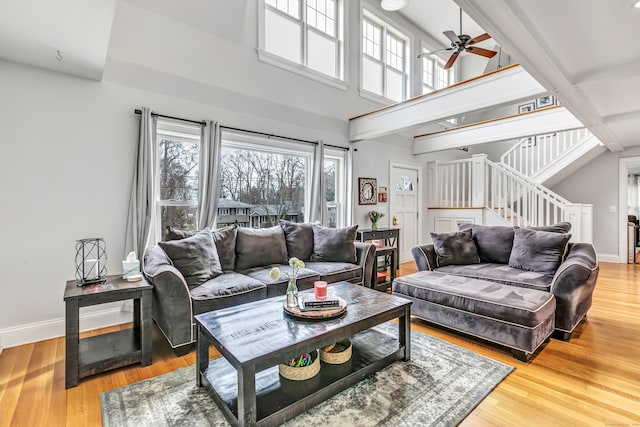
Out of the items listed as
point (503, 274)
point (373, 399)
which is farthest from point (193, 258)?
point (503, 274)

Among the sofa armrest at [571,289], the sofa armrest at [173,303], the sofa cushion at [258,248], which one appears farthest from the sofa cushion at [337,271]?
the sofa armrest at [571,289]

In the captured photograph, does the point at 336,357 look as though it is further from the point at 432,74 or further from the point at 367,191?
the point at 432,74

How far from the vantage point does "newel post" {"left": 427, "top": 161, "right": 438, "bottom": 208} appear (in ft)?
22.1

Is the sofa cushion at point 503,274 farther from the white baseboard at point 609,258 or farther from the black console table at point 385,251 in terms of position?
the white baseboard at point 609,258

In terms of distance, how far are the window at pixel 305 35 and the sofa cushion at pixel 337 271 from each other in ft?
9.25

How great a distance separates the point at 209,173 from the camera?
11.7ft

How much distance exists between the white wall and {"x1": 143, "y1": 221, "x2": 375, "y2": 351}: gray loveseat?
2.65 ft

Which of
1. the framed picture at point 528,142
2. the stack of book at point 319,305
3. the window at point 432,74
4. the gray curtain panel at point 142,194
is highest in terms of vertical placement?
the window at point 432,74

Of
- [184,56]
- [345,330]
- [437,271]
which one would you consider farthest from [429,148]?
[345,330]

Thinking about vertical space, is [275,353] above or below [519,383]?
above

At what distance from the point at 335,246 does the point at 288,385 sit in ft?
6.82

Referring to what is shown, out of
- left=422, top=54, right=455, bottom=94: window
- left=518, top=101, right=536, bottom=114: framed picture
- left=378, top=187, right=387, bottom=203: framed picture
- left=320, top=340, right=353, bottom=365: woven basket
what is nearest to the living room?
left=320, top=340, right=353, bottom=365: woven basket

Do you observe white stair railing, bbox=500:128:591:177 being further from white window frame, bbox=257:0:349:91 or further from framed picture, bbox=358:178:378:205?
white window frame, bbox=257:0:349:91

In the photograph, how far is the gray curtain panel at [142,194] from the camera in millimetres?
3098
